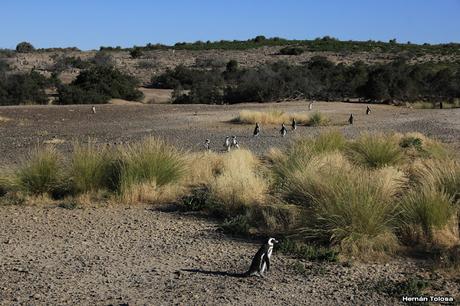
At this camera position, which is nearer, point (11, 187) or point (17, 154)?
point (11, 187)

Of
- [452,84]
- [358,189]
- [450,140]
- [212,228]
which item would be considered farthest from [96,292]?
[452,84]

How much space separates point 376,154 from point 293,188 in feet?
15.1

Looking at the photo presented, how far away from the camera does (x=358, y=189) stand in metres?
8.55

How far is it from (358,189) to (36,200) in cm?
580

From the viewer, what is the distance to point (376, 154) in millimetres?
13742

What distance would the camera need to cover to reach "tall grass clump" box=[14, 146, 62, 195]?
1161cm

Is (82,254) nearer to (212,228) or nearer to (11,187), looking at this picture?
(212,228)

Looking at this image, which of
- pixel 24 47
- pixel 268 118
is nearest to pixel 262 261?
pixel 268 118

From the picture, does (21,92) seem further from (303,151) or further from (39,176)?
(303,151)

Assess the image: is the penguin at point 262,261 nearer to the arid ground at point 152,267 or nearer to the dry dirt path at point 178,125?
the arid ground at point 152,267

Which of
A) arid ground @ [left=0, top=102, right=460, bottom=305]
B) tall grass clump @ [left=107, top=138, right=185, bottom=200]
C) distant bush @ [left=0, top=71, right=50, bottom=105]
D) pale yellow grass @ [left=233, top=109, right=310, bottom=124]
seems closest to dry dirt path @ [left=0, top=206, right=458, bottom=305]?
arid ground @ [left=0, top=102, right=460, bottom=305]

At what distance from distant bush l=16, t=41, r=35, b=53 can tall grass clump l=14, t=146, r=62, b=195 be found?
→ 255ft

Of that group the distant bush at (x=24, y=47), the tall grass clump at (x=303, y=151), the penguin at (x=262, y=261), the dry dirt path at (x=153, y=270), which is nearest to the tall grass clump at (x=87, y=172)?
the dry dirt path at (x=153, y=270)

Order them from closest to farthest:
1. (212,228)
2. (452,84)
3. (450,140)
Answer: (212,228) < (450,140) < (452,84)
